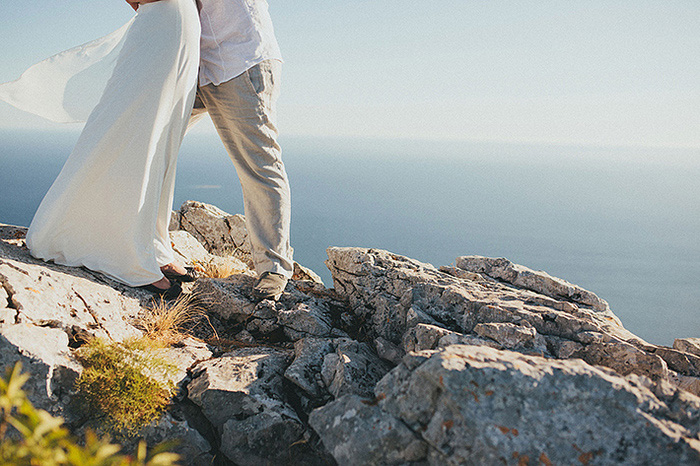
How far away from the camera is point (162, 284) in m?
3.79

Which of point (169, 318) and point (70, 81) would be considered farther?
point (70, 81)

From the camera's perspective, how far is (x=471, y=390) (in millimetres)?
1921

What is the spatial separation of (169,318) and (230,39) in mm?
2470

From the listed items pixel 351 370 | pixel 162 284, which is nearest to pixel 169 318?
pixel 162 284

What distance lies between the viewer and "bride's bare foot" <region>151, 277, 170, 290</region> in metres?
3.75

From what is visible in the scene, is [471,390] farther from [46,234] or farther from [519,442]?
[46,234]

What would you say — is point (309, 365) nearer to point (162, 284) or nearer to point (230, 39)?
point (162, 284)

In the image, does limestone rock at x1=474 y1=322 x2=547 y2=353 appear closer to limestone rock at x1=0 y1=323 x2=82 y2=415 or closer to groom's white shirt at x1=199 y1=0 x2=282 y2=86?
limestone rock at x1=0 y1=323 x2=82 y2=415

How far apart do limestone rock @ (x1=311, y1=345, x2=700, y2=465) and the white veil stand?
13.6 feet

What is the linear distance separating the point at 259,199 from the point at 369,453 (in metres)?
2.68

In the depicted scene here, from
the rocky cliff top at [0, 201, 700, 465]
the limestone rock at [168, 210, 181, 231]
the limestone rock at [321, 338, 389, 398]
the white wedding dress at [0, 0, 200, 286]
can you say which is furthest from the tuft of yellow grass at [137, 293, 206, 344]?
the limestone rock at [168, 210, 181, 231]

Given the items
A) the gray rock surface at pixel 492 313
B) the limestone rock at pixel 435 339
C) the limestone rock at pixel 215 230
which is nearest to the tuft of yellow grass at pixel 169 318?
the gray rock surface at pixel 492 313

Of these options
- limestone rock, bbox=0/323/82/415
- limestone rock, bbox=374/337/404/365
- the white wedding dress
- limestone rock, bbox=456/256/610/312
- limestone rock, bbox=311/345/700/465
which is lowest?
limestone rock, bbox=374/337/404/365

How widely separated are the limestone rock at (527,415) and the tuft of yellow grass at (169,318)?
174cm
